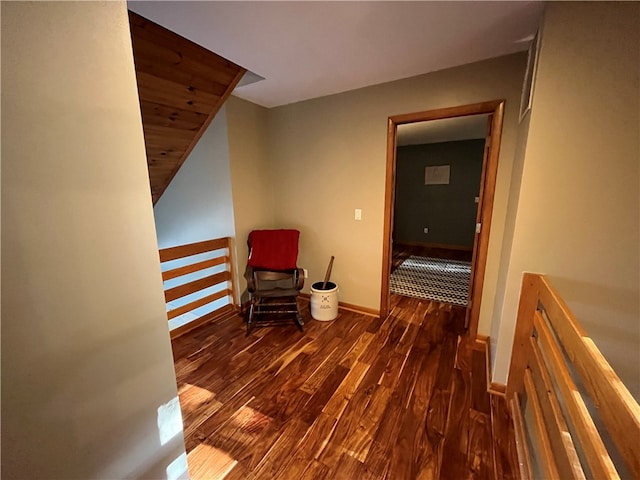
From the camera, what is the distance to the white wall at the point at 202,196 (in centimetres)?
261

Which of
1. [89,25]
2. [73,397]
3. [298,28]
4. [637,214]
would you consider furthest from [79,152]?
[637,214]

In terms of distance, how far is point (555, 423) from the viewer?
1013mm

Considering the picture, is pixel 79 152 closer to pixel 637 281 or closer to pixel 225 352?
pixel 225 352

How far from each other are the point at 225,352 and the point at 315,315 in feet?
2.97

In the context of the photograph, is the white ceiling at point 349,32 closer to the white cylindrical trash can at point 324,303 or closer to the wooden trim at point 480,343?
the white cylindrical trash can at point 324,303

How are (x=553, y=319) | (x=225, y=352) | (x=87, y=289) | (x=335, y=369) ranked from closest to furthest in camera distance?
(x=87, y=289), (x=553, y=319), (x=335, y=369), (x=225, y=352)

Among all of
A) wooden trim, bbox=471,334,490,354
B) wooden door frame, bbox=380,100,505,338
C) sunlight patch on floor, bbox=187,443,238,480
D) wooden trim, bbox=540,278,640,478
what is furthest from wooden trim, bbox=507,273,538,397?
sunlight patch on floor, bbox=187,443,238,480

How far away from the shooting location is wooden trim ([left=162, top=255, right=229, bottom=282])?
7.40 feet

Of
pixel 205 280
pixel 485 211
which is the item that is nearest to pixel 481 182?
pixel 485 211

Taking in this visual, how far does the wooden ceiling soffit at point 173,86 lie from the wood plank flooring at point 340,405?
1723 mm

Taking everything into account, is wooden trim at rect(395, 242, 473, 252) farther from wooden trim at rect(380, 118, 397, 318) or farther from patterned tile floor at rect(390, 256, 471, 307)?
wooden trim at rect(380, 118, 397, 318)

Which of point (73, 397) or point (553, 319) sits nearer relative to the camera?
point (73, 397)

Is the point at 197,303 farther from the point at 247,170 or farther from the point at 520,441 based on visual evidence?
the point at 520,441

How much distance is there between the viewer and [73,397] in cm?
68
